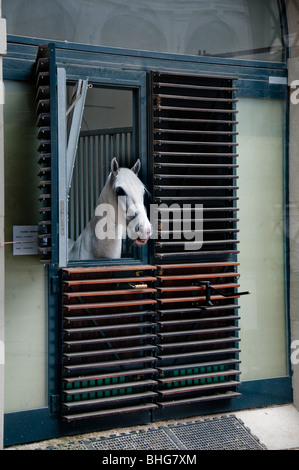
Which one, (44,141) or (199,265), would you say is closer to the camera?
(44,141)

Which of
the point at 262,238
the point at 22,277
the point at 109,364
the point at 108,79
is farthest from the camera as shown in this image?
the point at 262,238

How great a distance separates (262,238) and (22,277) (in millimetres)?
2120

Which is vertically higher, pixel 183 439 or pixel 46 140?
pixel 46 140

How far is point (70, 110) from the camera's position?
14.8 ft

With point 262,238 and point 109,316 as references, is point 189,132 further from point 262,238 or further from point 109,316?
point 109,316

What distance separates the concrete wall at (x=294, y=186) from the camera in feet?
17.8

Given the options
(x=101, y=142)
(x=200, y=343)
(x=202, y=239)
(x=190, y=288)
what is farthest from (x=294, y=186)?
(x=101, y=142)

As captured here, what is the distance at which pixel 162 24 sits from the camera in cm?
504

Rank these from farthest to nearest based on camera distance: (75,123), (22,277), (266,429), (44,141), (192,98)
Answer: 1. (266,429)
2. (192,98)
3. (22,277)
4. (75,123)
5. (44,141)

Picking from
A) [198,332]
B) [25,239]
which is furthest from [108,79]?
[198,332]

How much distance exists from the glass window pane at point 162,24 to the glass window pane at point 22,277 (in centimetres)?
54

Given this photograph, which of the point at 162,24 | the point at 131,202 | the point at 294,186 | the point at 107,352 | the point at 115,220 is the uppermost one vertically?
the point at 162,24

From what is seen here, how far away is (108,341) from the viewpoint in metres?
4.69

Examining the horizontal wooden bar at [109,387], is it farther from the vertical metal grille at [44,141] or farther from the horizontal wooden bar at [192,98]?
the horizontal wooden bar at [192,98]
